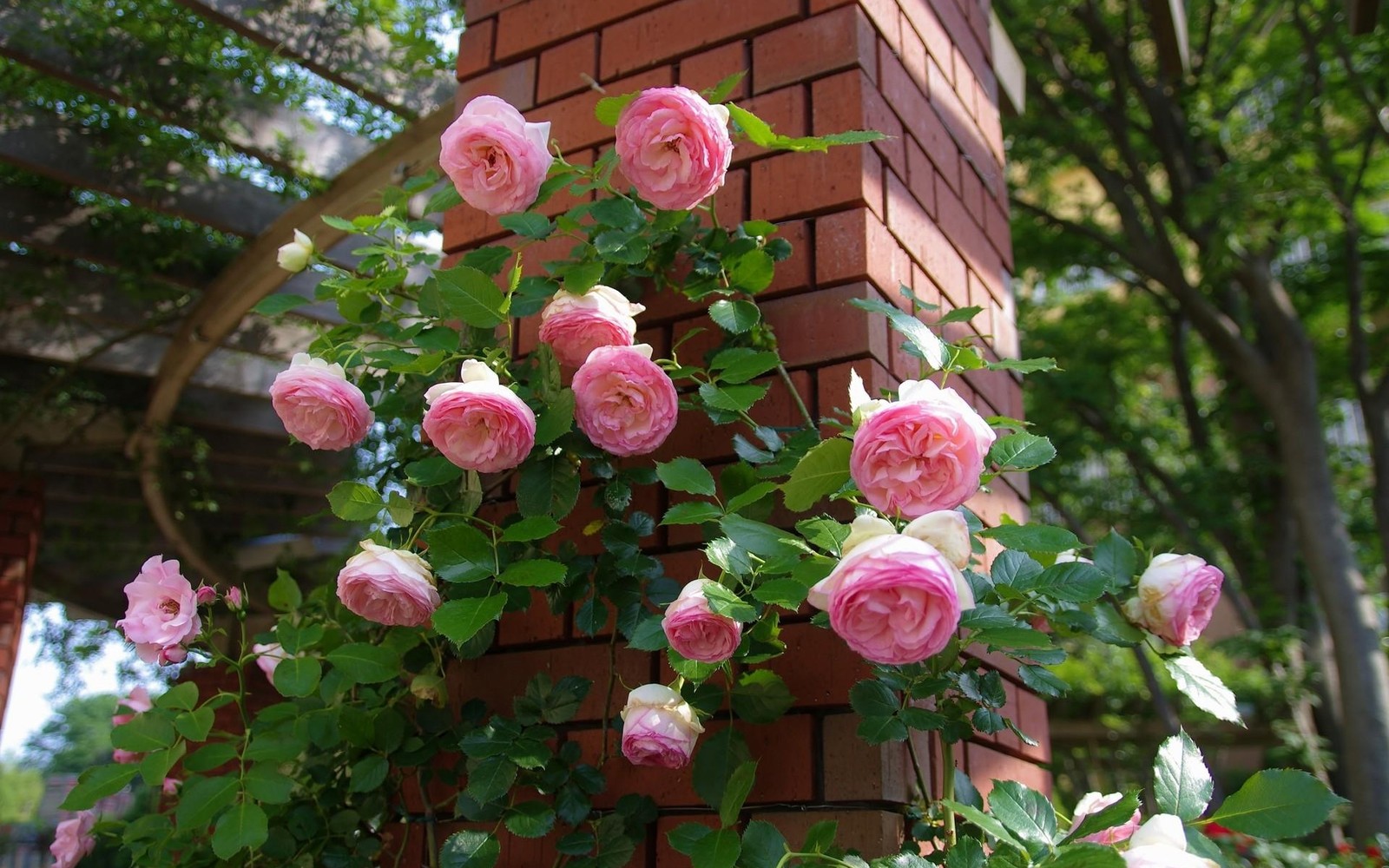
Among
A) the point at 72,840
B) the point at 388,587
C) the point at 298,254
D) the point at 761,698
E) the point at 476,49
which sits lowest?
the point at 72,840

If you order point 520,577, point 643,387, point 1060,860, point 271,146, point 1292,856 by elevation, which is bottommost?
point 1292,856

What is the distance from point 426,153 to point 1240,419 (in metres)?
6.41

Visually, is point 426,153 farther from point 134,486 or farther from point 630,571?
point 134,486

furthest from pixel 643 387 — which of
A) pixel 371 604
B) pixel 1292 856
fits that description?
pixel 1292 856

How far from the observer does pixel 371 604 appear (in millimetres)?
1222

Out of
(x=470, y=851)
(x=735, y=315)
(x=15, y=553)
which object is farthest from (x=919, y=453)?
(x=15, y=553)

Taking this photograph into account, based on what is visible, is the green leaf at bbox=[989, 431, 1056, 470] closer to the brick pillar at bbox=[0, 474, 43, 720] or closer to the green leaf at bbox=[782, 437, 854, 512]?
the green leaf at bbox=[782, 437, 854, 512]

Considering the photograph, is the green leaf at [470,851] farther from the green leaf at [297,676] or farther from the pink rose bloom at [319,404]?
the pink rose bloom at [319,404]

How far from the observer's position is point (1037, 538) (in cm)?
111

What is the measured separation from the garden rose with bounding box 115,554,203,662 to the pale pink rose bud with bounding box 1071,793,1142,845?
106cm

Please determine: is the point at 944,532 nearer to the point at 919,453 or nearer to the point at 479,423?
the point at 919,453

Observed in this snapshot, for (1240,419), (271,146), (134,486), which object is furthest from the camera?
(1240,419)

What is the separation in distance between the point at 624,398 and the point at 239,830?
665 millimetres

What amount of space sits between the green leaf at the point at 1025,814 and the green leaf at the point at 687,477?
0.41 m
